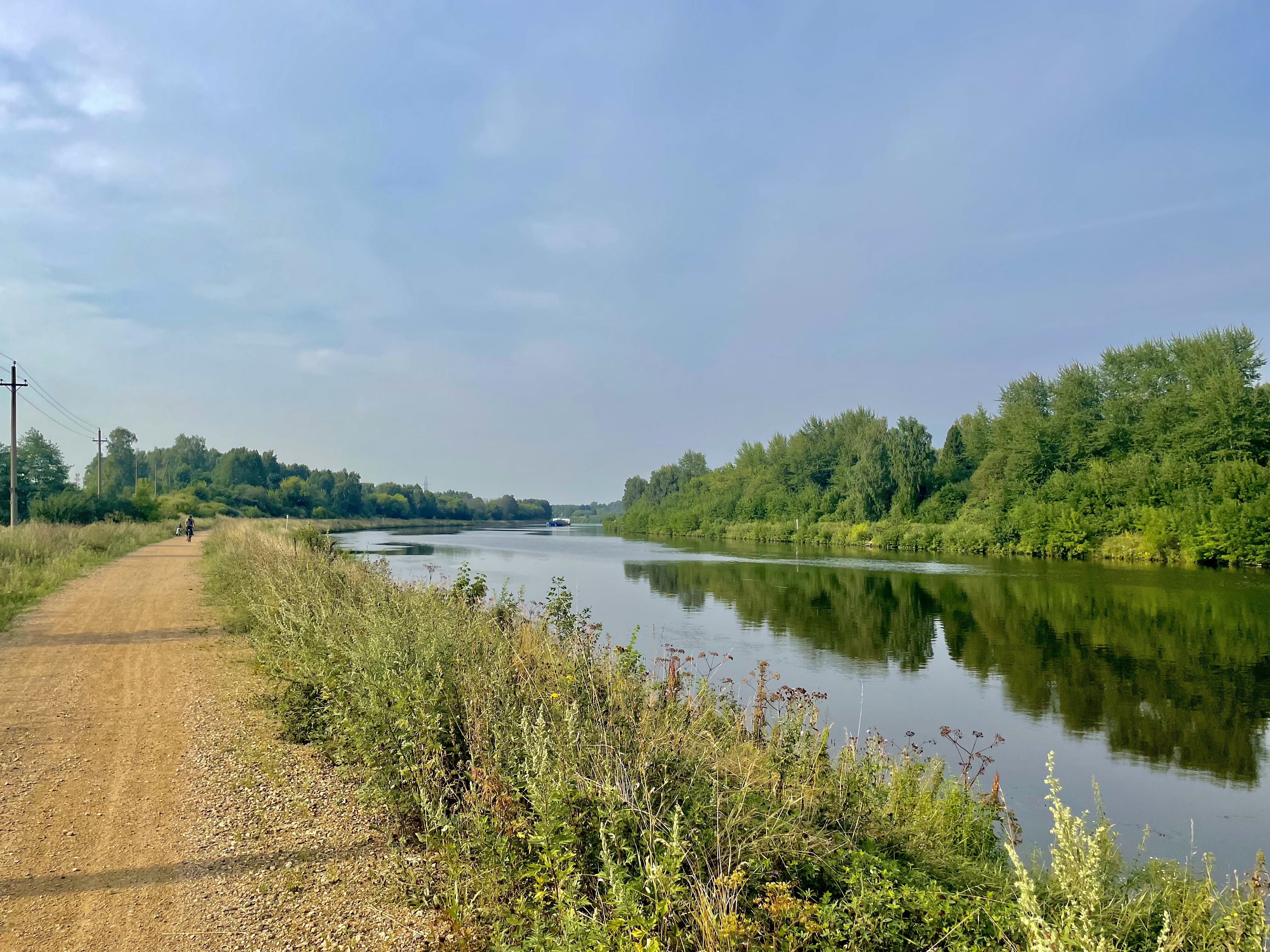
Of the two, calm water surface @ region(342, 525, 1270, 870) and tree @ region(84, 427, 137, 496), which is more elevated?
tree @ region(84, 427, 137, 496)

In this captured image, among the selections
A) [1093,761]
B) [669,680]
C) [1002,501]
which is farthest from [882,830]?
[1002,501]

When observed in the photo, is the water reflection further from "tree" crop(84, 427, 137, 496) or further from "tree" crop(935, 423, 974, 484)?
"tree" crop(84, 427, 137, 496)

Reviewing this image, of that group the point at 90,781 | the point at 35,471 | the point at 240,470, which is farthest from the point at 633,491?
the point at 90,781

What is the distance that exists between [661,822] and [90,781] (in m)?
4.52

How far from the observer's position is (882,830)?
14.0 ft

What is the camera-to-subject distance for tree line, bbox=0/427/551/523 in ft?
140

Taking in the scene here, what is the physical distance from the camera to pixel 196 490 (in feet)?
242

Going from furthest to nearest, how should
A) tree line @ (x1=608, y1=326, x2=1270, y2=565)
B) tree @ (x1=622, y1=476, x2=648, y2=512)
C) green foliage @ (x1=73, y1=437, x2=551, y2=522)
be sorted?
tree @ (x1=622, y1=476, x2=648, y2=512)
green foliage @ (x1=73, y1=437, x2=551, y2=522)
tree line @ (x1=608, y1=326, x2=1270, y2=565)

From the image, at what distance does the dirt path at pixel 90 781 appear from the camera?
3449 mm

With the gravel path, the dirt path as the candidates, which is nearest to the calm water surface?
the dirt path

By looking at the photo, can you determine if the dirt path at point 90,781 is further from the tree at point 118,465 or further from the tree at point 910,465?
the tree at point 118,465

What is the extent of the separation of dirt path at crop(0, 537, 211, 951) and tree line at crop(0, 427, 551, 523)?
1287 inches

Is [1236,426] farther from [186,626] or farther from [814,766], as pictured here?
[186,626]

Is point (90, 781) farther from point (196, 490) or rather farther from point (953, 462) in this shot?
point (196, 490)
